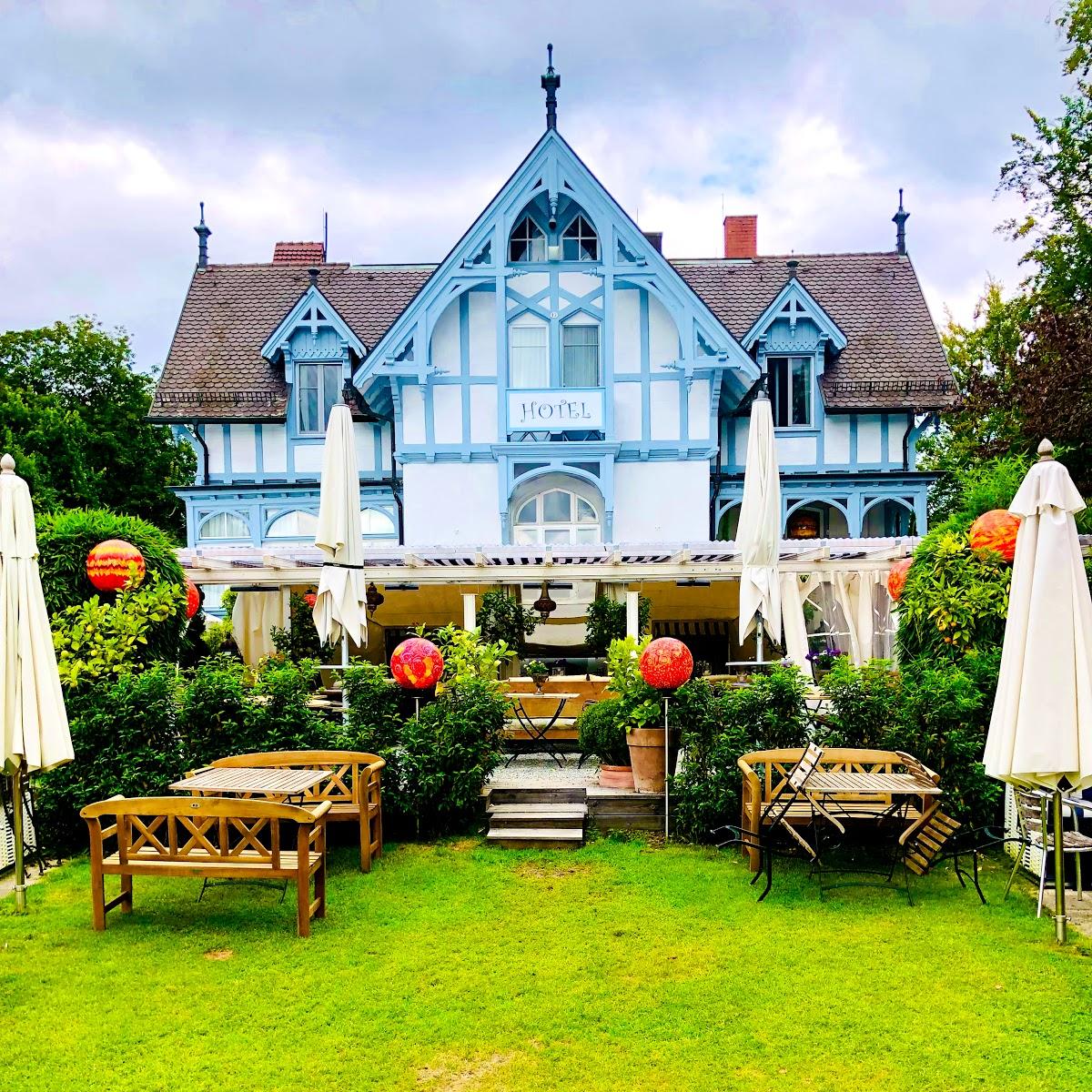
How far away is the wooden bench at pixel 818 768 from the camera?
7.42m

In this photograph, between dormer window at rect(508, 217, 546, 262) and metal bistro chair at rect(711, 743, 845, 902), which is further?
dormer window at rect(508, 217, 546, 262)

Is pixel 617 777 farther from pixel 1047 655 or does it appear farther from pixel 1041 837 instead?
pixel 1047 655

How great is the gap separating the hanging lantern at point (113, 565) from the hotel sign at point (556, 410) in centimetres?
895

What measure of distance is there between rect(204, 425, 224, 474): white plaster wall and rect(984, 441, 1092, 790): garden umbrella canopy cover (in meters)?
17.0

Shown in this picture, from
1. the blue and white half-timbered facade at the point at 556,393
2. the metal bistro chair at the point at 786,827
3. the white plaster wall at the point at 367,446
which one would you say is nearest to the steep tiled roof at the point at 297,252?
the blue and white half-timbered facade at the point at 556,393

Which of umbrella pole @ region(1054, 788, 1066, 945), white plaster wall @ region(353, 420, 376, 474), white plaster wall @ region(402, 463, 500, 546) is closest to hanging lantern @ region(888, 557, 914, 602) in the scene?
Answer: umbrella pole @ region(1054, 788, 1066, 945)

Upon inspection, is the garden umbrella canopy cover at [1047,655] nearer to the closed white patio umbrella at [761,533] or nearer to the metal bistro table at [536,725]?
the closed white patio umbrella at [761,533]

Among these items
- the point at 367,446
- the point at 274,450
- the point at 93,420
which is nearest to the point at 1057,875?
the point at 367,446

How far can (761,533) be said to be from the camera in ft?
39.0

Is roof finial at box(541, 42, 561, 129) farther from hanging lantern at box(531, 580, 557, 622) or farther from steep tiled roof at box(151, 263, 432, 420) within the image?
hanging lantern at box(531, 580, 557, 622)

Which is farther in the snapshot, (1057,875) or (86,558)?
(86,558)

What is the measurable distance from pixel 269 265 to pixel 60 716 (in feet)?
61.6

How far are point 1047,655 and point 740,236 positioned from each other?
68.3 ft

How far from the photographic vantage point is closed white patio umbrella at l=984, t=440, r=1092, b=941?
5738mm
